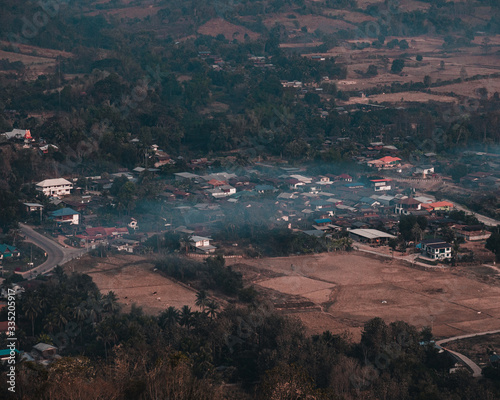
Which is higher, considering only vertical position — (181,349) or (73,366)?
(73,366)

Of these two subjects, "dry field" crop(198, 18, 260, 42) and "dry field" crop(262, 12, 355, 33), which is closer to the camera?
"dry field" crop(198, 18, 260, 42)

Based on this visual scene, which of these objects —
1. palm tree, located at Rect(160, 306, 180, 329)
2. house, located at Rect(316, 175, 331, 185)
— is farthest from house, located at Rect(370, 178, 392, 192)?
palm tree, located at Rect(160, 306, 180, 329)

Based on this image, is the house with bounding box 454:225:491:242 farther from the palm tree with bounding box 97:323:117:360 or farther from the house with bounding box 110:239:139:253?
the palm tree with bounding box 97:323:117:360

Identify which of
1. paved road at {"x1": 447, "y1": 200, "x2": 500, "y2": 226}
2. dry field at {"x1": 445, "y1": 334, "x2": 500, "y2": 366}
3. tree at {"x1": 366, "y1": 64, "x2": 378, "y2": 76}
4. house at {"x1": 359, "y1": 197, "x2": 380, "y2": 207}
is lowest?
paved road at {"x1": 447, "y1": 200, "x2": 500, "y2": 226}

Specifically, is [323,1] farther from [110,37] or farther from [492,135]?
[492,135]

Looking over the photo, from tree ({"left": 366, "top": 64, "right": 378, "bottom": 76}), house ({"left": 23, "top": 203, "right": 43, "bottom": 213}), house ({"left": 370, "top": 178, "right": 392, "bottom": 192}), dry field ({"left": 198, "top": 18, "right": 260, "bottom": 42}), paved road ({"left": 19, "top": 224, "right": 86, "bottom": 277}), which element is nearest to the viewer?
paved road ({"left": 19, "top": 224, "right": 86, "bottom": 277})

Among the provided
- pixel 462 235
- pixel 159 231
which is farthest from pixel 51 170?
pixel 462 235

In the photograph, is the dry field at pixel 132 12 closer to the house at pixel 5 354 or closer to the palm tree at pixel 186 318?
the palm tree at pixel 186 318
